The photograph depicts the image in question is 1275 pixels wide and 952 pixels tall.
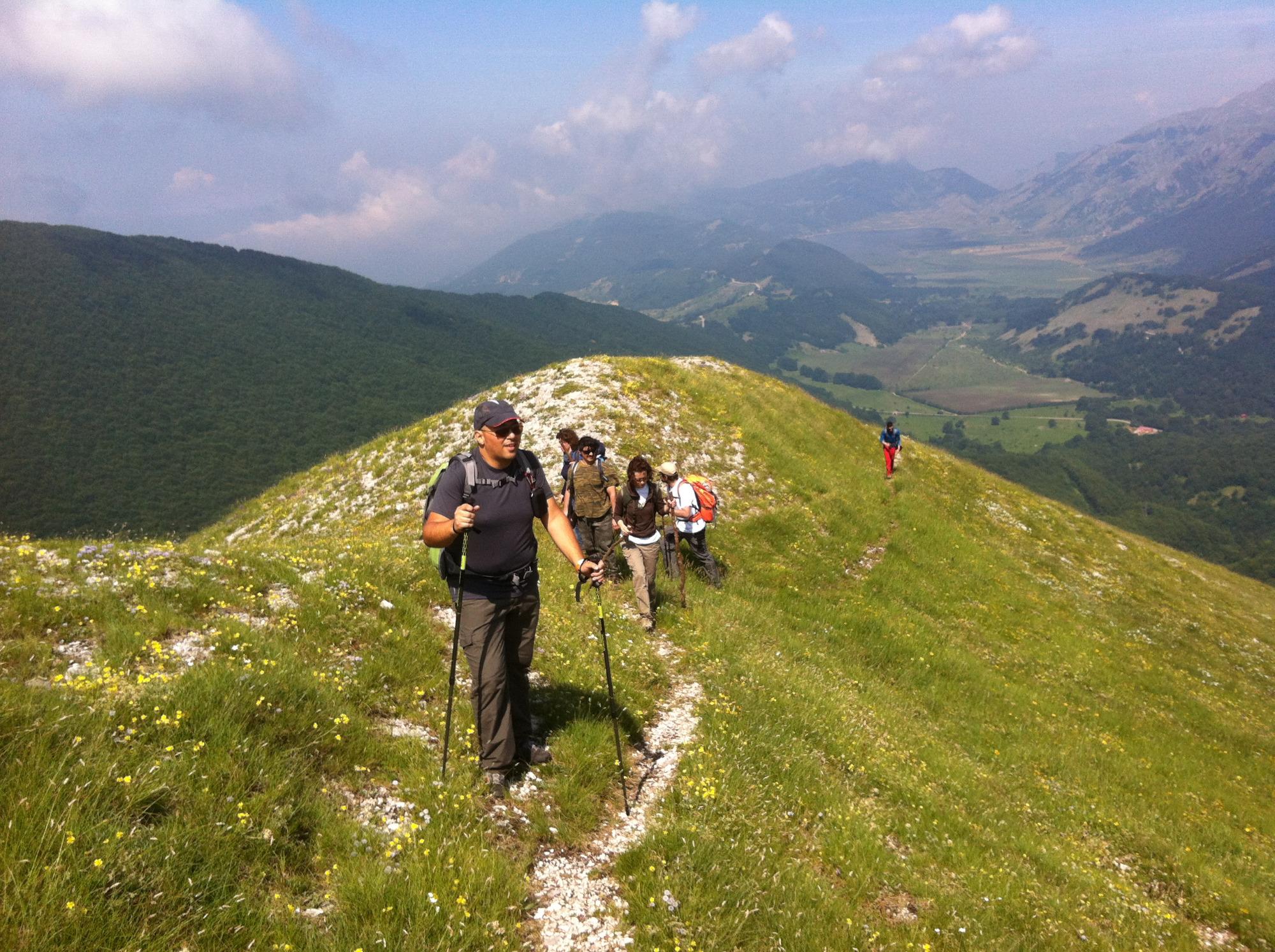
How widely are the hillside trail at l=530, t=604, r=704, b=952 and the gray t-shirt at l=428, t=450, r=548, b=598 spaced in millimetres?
2799

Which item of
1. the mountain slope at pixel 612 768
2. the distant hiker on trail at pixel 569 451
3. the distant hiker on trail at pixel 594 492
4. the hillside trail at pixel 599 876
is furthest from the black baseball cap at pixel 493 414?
the distant hiker on trail at pixel 569 451

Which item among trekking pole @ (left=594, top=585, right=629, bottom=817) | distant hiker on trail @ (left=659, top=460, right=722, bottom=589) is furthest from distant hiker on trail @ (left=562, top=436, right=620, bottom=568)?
trekking pole @ (left=594, top=585, right=629, bottom=817)

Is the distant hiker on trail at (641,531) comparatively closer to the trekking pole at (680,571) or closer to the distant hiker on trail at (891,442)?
the trekking pole at (680,571)

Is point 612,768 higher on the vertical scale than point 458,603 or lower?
lower

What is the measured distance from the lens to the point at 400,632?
30.3 feet

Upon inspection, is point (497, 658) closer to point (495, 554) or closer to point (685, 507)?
point (495, 554)

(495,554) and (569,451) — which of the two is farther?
(569,451)

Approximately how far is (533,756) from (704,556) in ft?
30.0

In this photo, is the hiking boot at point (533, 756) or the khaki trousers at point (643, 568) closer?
the hiking boot at point (533, 756)

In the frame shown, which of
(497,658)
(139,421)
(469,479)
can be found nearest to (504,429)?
(469,479)

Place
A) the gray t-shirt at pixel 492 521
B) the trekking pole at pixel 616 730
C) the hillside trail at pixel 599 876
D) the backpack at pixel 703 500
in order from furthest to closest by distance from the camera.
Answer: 1. the backpack at pixel 703 500
2. the trekking pole at pixel 616 730
3. the gray t-shirt at pixel 492 521
4. the hillside trail at pixel 599 876

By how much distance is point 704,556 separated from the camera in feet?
51.1

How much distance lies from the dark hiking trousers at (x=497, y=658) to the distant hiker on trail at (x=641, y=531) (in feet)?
18.6

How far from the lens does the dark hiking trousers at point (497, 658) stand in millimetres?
6215
